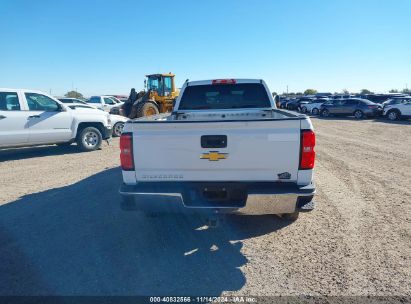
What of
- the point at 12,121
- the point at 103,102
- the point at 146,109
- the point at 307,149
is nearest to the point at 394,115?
the point at 146,109

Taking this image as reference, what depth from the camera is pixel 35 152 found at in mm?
10055

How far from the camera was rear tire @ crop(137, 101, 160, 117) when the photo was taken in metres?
14.8

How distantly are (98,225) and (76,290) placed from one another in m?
1.49

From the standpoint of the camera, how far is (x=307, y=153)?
10.2 ft

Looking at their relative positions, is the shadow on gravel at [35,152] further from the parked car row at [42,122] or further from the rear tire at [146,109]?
the rear tire at [146,109]

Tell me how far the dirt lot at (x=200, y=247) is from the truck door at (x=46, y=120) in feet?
9.52

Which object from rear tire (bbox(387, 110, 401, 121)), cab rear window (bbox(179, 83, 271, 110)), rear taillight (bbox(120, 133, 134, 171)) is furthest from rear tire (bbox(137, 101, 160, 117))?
rear tire (bbox(387, 110, 401, 121))

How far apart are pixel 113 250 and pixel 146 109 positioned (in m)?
12.0

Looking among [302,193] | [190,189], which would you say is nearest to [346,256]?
[302,193]

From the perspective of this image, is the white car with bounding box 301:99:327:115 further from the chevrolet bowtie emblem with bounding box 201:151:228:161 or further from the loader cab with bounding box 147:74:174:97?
the chevrolet bowtie emblem with bounding box 201:151:228:161

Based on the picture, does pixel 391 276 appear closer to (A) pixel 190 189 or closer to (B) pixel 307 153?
(B) pixel 307 153

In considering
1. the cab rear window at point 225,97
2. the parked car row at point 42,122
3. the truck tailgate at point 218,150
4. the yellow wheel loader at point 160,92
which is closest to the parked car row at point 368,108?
the yellow wheel loader at point 160,92

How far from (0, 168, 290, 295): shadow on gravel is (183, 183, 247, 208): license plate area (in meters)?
0.56

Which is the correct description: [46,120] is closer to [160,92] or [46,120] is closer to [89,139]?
[89,139]
